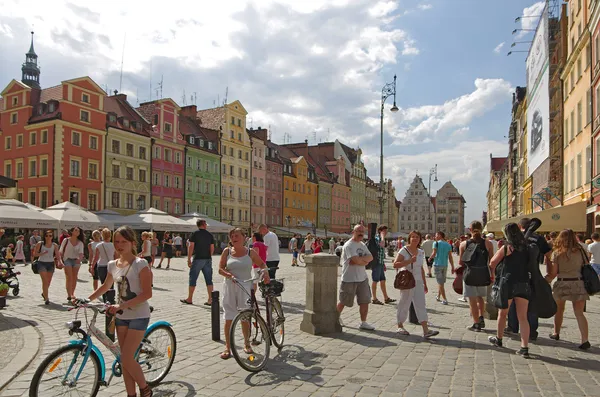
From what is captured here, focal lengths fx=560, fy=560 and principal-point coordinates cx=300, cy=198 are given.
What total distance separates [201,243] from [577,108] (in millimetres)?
25051

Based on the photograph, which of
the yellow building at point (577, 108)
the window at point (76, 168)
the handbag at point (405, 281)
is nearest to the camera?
the handbag at point (405, 281)

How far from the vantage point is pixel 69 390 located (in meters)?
4.95

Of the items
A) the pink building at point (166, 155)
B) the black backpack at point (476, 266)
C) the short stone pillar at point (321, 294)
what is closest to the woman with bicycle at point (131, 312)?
the short stone pillar at point (321, 294)

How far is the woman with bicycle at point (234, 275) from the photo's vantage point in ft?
23.4

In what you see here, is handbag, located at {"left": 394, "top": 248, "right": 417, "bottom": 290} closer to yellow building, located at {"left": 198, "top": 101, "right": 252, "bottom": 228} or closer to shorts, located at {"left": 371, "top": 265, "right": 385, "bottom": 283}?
shorts, located at {"left": 371, "top": 265, "right": 385, "bottom": 283}

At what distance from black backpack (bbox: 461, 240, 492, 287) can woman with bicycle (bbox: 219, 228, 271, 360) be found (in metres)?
3.66

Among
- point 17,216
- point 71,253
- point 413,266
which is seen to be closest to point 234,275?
point 413,266

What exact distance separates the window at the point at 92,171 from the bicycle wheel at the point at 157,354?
134ft

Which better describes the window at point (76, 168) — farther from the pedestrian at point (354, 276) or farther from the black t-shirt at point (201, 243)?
the pedestrian at point (354, 276)

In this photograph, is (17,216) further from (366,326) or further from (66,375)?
(66,375)

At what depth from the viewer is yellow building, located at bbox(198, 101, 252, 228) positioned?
61062 millimetres

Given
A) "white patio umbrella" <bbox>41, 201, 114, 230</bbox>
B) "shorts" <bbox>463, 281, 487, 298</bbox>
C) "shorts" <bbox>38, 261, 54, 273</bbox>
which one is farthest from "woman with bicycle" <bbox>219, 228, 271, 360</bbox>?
"white patio umbrella" <bbox>41, 201, 114, 230</bbox>

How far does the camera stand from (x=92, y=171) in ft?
145

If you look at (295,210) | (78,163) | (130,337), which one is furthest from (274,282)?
(295,210)
